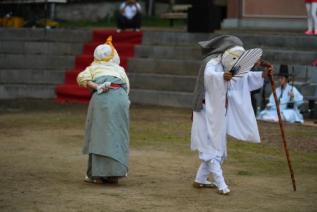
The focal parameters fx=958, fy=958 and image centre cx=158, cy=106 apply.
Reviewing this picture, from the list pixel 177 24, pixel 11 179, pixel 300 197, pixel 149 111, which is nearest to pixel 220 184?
pixel 300 197

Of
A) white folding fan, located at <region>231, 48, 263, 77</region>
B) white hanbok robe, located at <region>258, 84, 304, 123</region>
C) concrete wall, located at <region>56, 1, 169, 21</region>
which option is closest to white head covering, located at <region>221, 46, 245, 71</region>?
white folding fan, located at <region>231, 48, 263, 77</region>

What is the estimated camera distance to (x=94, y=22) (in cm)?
2778

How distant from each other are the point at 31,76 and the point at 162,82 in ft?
9.83

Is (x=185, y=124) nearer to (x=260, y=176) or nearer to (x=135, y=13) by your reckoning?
(x=260, y=176)

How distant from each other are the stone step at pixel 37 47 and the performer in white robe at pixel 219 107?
1063 cm

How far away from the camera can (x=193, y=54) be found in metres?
19.1

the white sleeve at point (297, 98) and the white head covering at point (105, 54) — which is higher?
the white head covering at point (105, 54)

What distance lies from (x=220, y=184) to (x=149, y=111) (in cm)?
758

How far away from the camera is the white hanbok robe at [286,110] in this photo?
53.6 feet

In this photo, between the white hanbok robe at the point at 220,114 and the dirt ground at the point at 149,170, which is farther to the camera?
the white hanbok robe at the point at 220,114

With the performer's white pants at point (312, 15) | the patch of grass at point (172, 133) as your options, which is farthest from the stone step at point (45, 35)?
the performer's white pants at point (312, 15)

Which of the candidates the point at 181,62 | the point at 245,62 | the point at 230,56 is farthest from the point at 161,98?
the point at 245,62

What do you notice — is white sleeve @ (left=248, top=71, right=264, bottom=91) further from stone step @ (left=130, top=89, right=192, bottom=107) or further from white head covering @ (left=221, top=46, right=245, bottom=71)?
stone step @ (left=130, top=89, right=192, bottom=107)

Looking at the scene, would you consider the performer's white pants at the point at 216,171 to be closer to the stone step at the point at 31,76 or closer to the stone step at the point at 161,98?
the stone step at the point at 161,98
